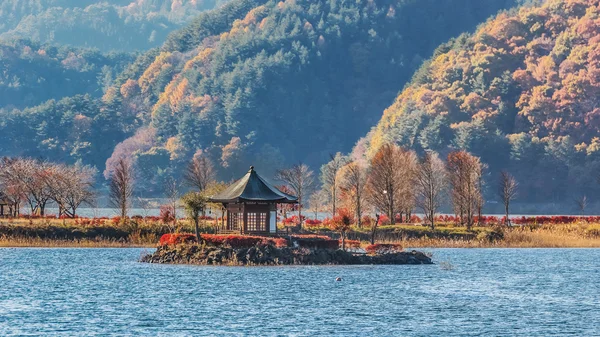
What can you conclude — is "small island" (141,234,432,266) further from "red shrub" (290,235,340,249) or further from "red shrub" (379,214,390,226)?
A: "red shrub" (379,214,390,226)

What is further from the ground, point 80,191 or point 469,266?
point 80,191

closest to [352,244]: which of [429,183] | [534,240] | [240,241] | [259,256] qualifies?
[259,256]

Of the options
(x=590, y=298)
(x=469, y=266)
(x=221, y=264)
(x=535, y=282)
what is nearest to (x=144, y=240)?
(x=221, y=264)

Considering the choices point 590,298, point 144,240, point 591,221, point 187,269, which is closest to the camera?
point 590,298

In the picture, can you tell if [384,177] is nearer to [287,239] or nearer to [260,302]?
[287,239]

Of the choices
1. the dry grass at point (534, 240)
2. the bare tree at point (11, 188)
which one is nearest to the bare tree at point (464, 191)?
the dry grass at point (534, 240)

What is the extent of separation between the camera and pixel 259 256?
77.0m

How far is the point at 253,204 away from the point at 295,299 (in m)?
21.1

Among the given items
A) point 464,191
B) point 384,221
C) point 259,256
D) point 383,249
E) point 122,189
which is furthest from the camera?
point 464,191

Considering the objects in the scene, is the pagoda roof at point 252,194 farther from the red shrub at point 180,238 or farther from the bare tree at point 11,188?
the bare tree at point 11,188

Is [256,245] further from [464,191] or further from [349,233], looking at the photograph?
[464,191]

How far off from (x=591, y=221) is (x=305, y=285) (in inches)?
1975

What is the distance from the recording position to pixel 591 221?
11006 centimetres

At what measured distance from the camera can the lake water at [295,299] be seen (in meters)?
51.8
